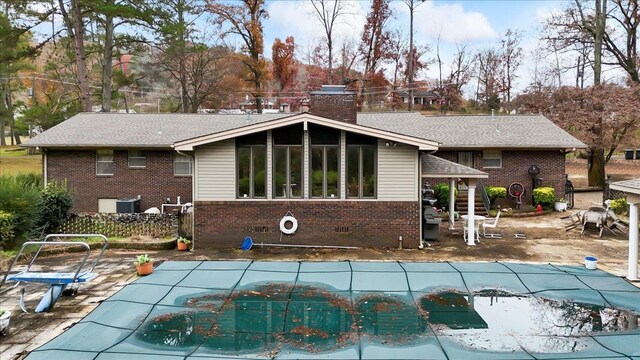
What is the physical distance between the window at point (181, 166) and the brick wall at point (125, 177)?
152mm

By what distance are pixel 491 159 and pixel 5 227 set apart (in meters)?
18.1

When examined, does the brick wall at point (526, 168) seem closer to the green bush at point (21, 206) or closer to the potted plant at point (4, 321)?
the green bush at point (21, 206)

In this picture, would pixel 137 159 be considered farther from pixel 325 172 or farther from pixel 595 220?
pixel 595 220

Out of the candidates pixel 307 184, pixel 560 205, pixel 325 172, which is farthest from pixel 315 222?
pixel 560 205

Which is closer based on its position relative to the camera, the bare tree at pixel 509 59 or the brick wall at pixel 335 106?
the brick wall at pixel 335 106

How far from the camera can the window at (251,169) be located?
13.6 m

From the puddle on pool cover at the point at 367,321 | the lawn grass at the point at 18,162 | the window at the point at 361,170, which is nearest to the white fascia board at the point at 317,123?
the window at the point at 361,170

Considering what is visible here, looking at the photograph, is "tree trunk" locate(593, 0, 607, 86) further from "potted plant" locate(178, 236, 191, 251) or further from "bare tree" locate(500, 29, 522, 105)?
"potted plant" locate(178, 236, 191, 251)

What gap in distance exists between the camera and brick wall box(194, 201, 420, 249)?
1345 cm

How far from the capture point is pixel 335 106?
14.6 m

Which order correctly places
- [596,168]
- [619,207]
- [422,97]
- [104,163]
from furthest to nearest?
[422,97] < [596,168] < [104,163] < [619,207]

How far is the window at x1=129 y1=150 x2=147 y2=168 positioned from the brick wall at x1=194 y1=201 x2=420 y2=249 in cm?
745

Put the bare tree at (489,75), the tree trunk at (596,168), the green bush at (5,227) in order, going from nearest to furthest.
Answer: the green bush at (5,227) → the tree trunk at (596,168) → the bare tree at (489,75)

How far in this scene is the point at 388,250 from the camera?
1329cm
